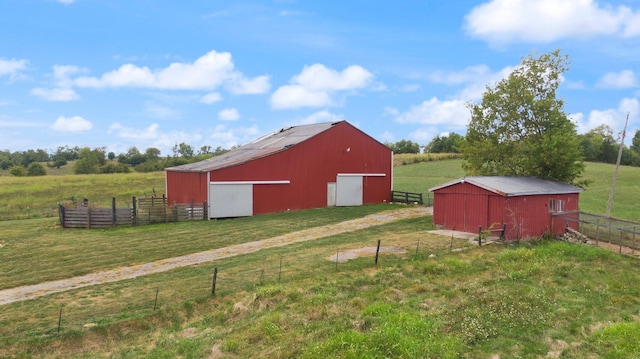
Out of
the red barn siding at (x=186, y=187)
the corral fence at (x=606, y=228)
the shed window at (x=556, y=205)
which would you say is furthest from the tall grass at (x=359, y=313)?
the red barn siding at (x=186, y=187)

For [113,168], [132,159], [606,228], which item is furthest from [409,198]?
[132,159]

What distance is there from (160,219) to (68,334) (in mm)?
17461

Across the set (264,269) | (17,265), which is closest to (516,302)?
(264,269)

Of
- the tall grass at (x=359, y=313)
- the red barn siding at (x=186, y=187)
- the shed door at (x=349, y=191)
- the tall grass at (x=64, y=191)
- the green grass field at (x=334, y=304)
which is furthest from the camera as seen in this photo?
the tall grass at (x=64, y=191)

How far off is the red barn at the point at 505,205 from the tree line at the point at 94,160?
71.7 metres

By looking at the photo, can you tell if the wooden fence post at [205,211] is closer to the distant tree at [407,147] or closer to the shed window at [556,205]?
the shed window at [556,205]

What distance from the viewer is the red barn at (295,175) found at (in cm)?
2827

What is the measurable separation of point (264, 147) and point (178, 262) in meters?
19.5

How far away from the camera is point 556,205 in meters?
23.2

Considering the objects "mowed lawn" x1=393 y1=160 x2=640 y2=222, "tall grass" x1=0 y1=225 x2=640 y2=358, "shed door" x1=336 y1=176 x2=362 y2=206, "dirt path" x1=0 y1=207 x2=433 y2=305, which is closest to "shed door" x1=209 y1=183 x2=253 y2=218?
"dirt path" x1=0 y1=207 x2=433 y2=305

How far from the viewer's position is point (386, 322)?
29.6ft

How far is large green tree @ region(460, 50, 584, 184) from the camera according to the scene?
1066 inches

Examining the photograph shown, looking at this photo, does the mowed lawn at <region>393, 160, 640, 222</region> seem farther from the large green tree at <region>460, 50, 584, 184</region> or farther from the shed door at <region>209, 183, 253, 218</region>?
the shed door at <region>209, 183, 253, 218</region>

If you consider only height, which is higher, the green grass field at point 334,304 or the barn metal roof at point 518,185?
the barn metal roof at point 518,185
